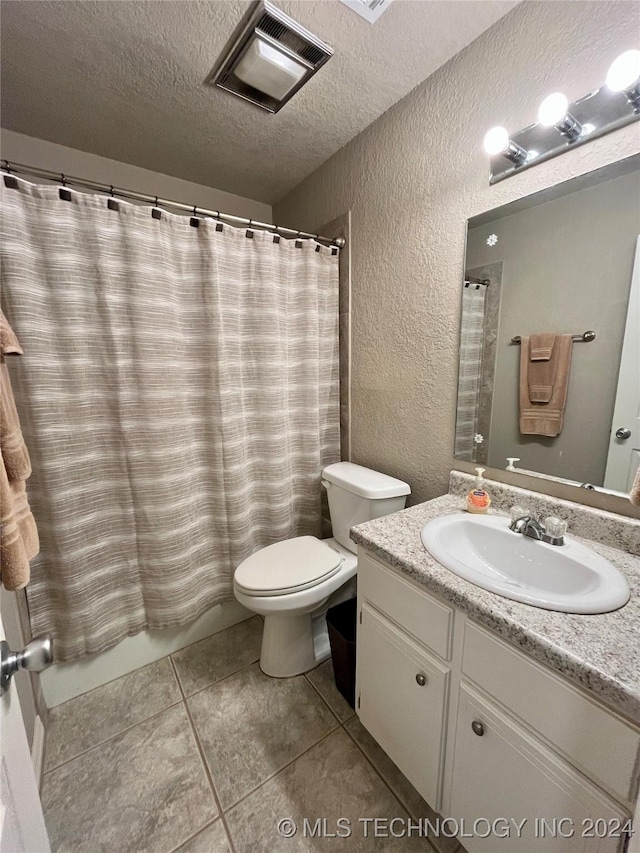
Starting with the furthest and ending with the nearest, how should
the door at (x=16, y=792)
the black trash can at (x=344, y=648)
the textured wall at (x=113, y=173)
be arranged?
1. the textured wall at (x=113, y=173)
2. the black trash can at (x=344, y=648)
3. the door at (x=16, y=792)

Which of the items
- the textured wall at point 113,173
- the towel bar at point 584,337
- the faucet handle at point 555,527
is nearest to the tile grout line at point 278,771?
the faucet handle at point 555,527

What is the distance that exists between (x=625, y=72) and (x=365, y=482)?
138 cm

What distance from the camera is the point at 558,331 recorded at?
1036 mm

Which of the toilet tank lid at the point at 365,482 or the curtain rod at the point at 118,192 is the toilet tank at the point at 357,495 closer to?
the toilet tank lid at the point at 365,482

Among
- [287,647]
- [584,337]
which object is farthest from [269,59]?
[287,647]

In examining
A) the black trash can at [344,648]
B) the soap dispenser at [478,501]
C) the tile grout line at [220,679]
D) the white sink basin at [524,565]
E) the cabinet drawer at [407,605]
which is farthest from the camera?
the tile grout line at [220,679]

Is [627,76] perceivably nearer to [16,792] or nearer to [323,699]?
[16,792]

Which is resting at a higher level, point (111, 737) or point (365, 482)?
point (365, 482)

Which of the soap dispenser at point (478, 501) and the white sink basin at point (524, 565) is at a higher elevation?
the soap dispenser at point (478, 501)

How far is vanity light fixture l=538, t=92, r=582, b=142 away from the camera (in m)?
0.89

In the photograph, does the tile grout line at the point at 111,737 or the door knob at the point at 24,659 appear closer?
the door knob at the point at 24,659

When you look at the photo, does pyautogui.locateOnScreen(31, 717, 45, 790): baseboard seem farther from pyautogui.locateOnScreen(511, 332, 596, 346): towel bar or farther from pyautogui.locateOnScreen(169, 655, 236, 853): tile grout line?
pyautogui.locateOnScreen(511, 332, 596, 346): towel bar

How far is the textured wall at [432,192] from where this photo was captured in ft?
3.05

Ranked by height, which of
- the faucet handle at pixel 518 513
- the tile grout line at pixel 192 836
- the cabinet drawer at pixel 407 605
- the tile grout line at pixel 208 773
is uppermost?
the faucet handle at pixel 518 513
